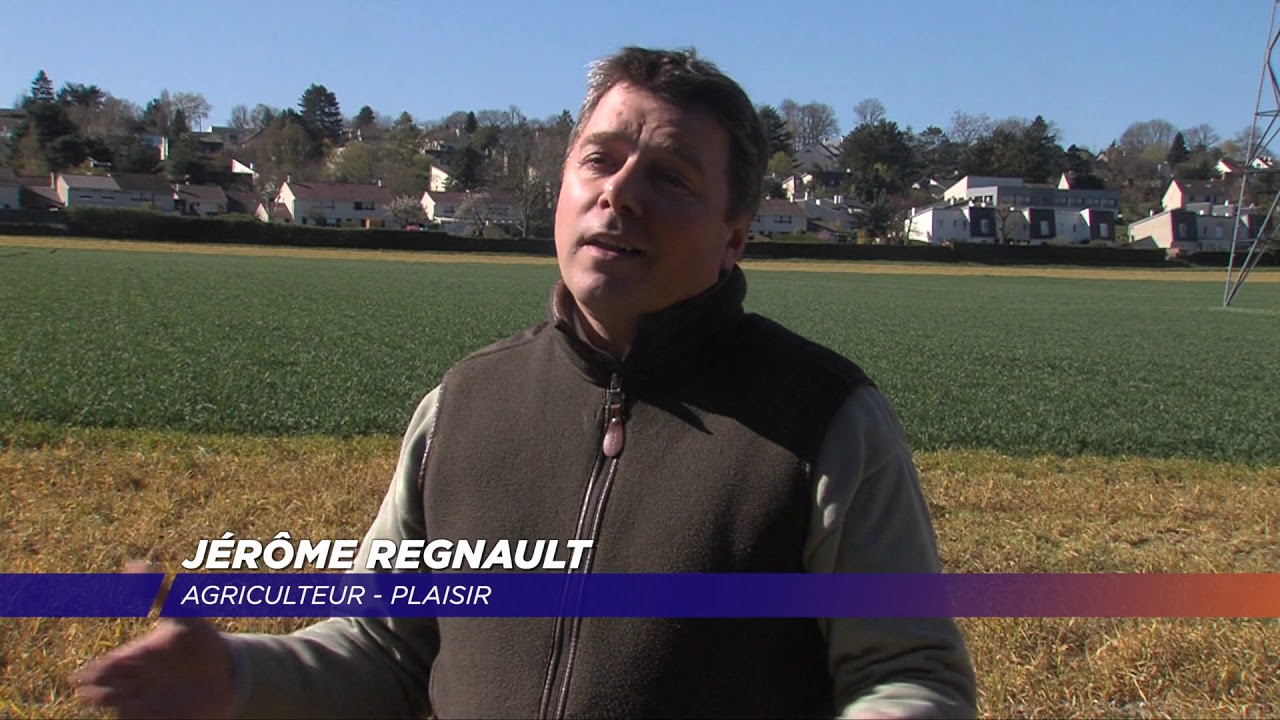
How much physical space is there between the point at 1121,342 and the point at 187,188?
333 feet

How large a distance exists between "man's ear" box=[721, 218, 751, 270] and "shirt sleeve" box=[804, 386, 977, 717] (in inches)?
17.8

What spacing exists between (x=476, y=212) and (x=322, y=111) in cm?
6382

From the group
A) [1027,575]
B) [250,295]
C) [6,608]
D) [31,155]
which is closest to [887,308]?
[250,295]

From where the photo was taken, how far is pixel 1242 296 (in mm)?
48719

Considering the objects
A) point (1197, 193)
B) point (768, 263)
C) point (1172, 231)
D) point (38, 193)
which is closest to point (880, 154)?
point (1172, 231)

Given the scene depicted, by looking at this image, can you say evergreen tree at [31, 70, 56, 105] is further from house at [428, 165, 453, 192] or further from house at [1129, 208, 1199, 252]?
house at [1129, 208, 1199, 252]

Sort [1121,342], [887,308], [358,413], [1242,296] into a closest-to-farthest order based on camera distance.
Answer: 1. [358,413]
2. [1121,342]
3. [887,308]
4. [1242,296]

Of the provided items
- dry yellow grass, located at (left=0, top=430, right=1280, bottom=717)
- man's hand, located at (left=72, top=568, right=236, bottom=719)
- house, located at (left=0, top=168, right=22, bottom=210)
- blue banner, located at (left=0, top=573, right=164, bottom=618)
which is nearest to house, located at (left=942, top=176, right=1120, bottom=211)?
house, located at (left=0, top=168, right=22, bottom=210)

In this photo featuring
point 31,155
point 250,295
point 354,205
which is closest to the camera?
point 250,295

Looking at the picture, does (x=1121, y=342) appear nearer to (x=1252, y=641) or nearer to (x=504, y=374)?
(x=1252, y=641)

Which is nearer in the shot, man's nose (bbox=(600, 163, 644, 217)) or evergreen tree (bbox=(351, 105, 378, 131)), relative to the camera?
man's nose (bbox=(600, 163, 644, 217))

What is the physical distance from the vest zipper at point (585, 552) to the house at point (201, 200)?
110 metres

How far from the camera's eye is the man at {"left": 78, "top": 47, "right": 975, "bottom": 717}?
5.61 feet

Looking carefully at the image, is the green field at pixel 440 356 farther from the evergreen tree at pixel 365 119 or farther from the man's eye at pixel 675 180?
the evergreen tree at pixel 365 119
